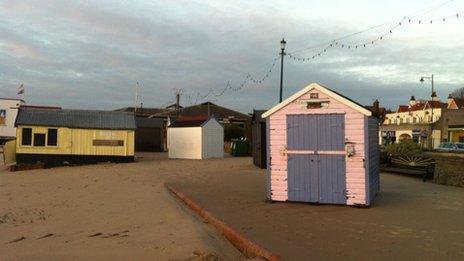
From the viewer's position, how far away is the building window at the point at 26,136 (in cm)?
3209

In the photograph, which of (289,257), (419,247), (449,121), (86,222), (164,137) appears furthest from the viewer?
(449,121)

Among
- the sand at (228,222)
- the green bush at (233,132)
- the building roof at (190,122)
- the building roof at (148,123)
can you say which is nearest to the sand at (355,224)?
the sand at (228,222)

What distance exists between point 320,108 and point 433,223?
12.0 ft

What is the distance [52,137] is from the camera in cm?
3259

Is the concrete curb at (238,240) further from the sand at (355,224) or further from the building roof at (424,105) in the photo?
the building roof at (424,105)

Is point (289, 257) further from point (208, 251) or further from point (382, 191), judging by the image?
point (382, 191)

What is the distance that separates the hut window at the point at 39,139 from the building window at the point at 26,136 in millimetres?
300

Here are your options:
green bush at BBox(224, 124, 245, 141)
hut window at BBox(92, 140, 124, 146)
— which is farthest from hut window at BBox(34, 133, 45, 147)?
green bush at BBox(224, 124, 245, 141)

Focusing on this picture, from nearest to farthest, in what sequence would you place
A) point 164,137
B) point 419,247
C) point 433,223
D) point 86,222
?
point 419,247 → point 433,223 → point 86,222 → point 164,137

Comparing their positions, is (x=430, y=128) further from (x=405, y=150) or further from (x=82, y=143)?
(x=82, y=143)

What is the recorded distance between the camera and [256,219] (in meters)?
10.7

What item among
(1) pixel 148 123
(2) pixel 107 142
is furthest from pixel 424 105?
(2) pixel 107 142

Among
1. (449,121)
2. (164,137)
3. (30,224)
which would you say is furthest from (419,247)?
(449,121)

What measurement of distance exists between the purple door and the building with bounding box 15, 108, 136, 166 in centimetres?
2259
